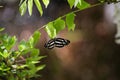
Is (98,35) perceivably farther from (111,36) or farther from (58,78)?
(58,78)

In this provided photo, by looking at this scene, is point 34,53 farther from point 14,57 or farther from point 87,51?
point 87,51

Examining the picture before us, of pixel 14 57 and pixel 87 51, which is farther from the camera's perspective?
pixel 87 51

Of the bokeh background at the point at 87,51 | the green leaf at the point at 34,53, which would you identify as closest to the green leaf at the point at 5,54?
the green leaf at the point at 34,53

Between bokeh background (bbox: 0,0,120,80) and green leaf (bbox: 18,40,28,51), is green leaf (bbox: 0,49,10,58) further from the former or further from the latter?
bokeh background (bbox: 0,0,120,80)

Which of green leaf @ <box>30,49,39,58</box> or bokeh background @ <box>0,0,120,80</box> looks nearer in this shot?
green leaf @ <box>30,49,39,58</box>

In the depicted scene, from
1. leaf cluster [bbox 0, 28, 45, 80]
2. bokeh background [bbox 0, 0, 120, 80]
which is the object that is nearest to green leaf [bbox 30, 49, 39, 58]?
leaf cluster [bbox 0, 28, 45, 80]

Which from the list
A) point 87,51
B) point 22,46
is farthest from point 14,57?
point 87,51

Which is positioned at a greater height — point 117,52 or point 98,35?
point 98,35

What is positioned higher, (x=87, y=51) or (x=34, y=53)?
(x=34, y=53)

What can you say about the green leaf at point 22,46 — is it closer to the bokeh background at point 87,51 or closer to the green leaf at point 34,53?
the green leaf at point 34,53

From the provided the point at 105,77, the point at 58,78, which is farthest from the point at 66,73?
the point at 105,77

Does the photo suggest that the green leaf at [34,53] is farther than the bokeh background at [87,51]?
No
